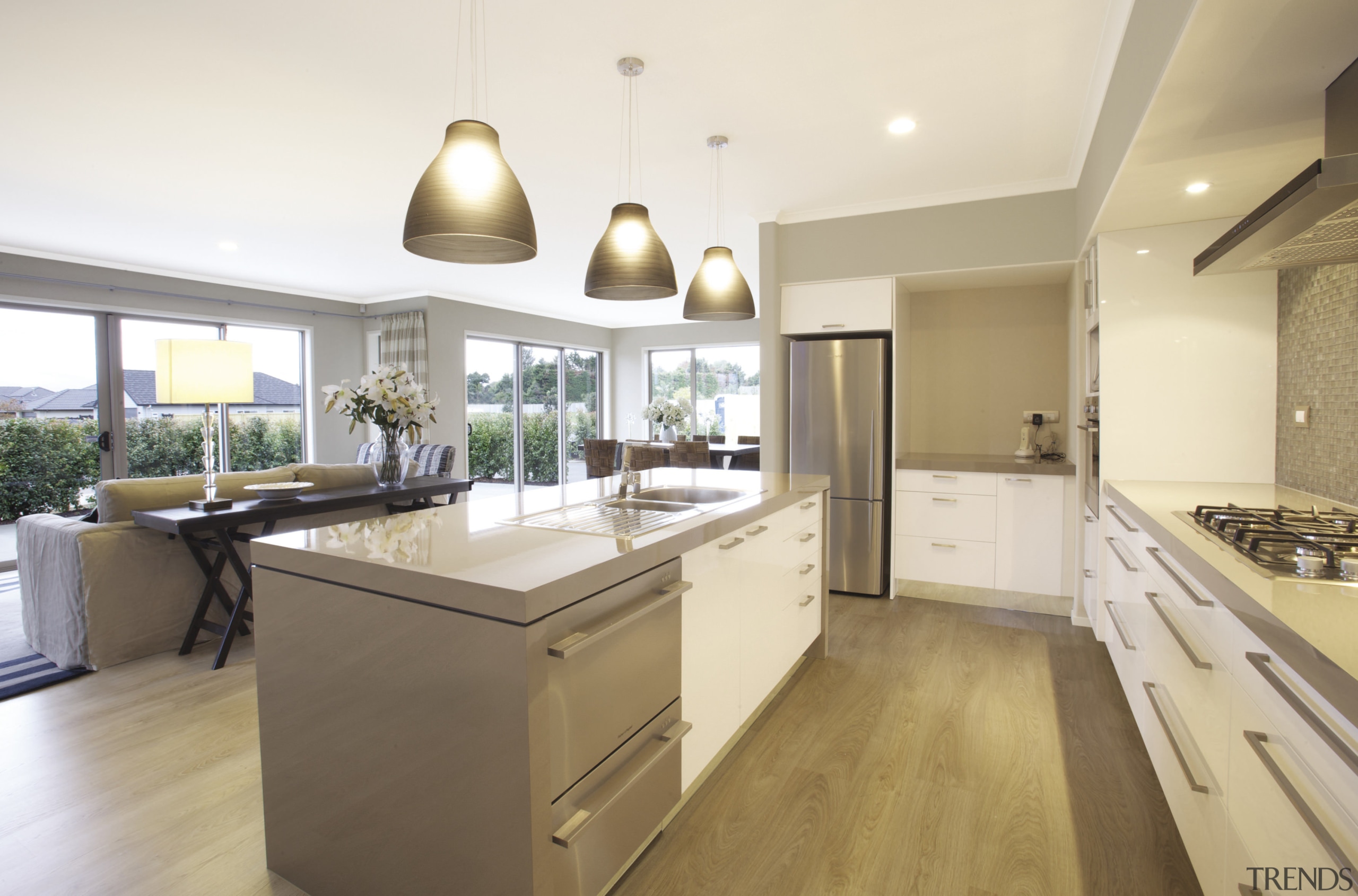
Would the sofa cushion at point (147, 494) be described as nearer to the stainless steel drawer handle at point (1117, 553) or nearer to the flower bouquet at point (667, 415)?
the stainless steel drawer handle at point (1117, 553)

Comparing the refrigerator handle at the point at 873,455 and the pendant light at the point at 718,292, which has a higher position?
A: the pendant light at the point at 718,292

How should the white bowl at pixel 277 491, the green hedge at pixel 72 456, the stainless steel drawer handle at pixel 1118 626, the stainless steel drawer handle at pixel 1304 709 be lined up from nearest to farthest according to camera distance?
the stainless steel drawer handle at pixel 1304 709
the stainless steel drawer handle at pixel 1118 626
the white bowl at pixel 277 491
the green hedge at pixel 72 456

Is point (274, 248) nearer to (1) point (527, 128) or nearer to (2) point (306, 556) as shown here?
(1) point (527, 128)

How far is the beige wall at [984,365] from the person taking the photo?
429 cm

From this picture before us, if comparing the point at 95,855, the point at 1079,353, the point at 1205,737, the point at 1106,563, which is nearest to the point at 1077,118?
the point at 1079,353

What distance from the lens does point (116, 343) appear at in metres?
5.66

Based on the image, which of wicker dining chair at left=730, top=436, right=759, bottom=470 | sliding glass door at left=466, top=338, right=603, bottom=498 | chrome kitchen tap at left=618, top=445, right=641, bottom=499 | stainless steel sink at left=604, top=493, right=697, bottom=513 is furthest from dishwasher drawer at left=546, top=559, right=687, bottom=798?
sliding glass door at left=466, top=338, right=603, bottom=498

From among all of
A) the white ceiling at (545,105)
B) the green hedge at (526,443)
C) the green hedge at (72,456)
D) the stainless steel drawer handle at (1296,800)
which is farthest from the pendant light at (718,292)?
the green hedge at (526,443)

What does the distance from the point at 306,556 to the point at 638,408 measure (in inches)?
335

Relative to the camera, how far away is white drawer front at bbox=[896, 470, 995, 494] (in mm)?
3873

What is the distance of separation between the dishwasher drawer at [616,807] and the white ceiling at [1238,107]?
1.91m

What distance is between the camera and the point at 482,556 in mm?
1408

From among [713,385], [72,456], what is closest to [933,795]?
[72,456]

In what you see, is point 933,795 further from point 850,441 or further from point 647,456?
point 647,456
